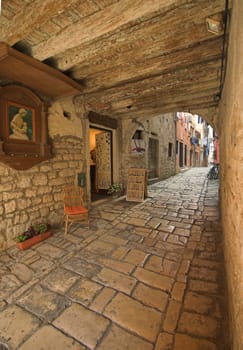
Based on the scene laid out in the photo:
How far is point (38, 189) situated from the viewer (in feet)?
9.63

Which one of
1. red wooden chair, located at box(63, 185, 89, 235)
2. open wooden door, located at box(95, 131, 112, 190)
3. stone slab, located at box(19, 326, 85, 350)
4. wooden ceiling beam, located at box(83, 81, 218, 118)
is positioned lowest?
stone slab, located at box(19, 326, 85, 350)

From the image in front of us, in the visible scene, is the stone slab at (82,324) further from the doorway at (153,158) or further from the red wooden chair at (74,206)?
the doorway at (153,158)

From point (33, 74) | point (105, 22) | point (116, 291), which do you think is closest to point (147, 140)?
point (33, 74)

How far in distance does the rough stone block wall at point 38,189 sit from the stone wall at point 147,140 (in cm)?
219

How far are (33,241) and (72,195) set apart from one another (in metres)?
1.10

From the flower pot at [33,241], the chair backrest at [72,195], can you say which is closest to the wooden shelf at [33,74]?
the chair backrest at [72,195]

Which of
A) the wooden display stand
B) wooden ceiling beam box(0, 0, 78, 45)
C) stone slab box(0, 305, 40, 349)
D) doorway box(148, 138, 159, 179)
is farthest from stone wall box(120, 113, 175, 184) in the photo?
stone slab box(0, 305, 40, 349)

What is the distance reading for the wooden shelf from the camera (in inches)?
75.4

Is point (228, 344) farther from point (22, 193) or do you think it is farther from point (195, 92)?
point (195, 92)

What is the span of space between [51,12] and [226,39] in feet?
6.19

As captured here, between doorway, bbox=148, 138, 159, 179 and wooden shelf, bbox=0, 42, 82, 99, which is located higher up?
wooden shelf, bbox=0, 42, 82, 99

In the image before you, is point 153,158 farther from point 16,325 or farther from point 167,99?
point 16,325

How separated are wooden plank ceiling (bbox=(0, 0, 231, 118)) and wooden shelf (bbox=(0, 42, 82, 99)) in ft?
0.38

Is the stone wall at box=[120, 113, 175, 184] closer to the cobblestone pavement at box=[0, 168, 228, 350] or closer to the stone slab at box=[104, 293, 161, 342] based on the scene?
the cobblestone pavement at box=[0, 168, 228, 350]
